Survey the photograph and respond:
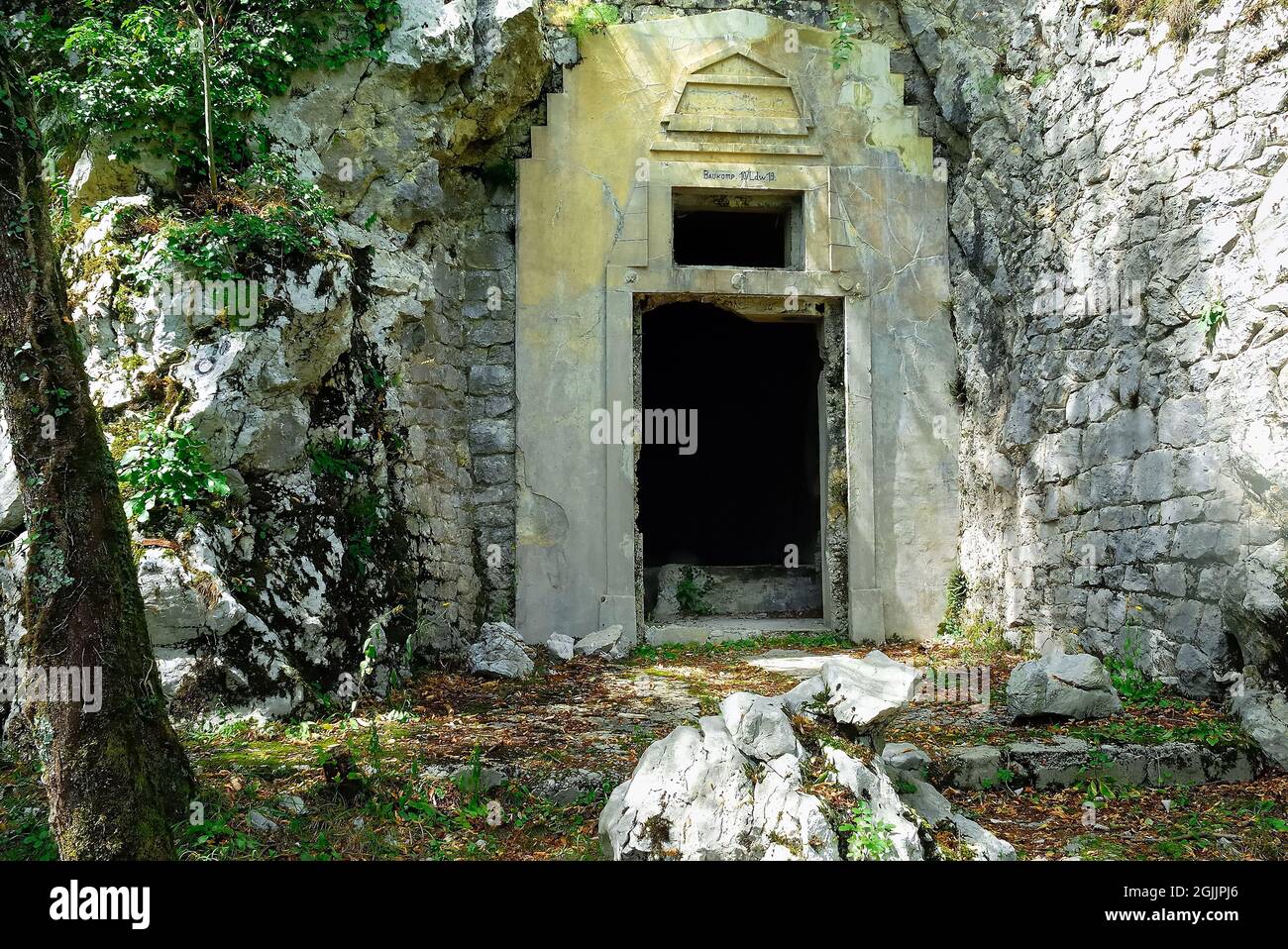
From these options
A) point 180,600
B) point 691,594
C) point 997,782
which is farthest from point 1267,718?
point 691,594

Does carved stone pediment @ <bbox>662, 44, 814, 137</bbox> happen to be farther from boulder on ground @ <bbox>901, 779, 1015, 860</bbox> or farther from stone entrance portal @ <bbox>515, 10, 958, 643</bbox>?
boulder on ground @ <bbox>901, 779, 1015, 860</bbox>

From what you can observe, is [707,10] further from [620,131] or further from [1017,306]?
[1017,306]

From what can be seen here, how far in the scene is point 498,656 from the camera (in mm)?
7223

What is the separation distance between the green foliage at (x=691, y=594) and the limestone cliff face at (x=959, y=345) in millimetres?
2599

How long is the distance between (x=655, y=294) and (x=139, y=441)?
15.0 ft

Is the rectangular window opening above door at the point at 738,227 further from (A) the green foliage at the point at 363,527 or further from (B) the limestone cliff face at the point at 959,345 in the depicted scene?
(A) the green foliage at the point at 363,527

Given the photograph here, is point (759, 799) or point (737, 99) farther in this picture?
point (737, 99)

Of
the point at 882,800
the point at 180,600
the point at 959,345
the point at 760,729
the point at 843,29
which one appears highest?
the point at 843,29

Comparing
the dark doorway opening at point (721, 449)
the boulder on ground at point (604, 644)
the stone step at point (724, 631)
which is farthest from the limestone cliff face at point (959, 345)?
the dark doorway opening at point (721, 449)

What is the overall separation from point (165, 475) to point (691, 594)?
236 inches

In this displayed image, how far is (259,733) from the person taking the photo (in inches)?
196

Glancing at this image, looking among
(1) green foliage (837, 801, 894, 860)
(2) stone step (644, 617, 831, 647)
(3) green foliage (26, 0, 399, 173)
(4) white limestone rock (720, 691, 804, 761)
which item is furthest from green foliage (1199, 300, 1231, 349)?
(3) green foliage (26, 0, 399, 173)

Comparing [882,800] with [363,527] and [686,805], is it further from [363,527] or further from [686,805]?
[363,527]

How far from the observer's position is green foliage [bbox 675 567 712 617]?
33.5 feet
